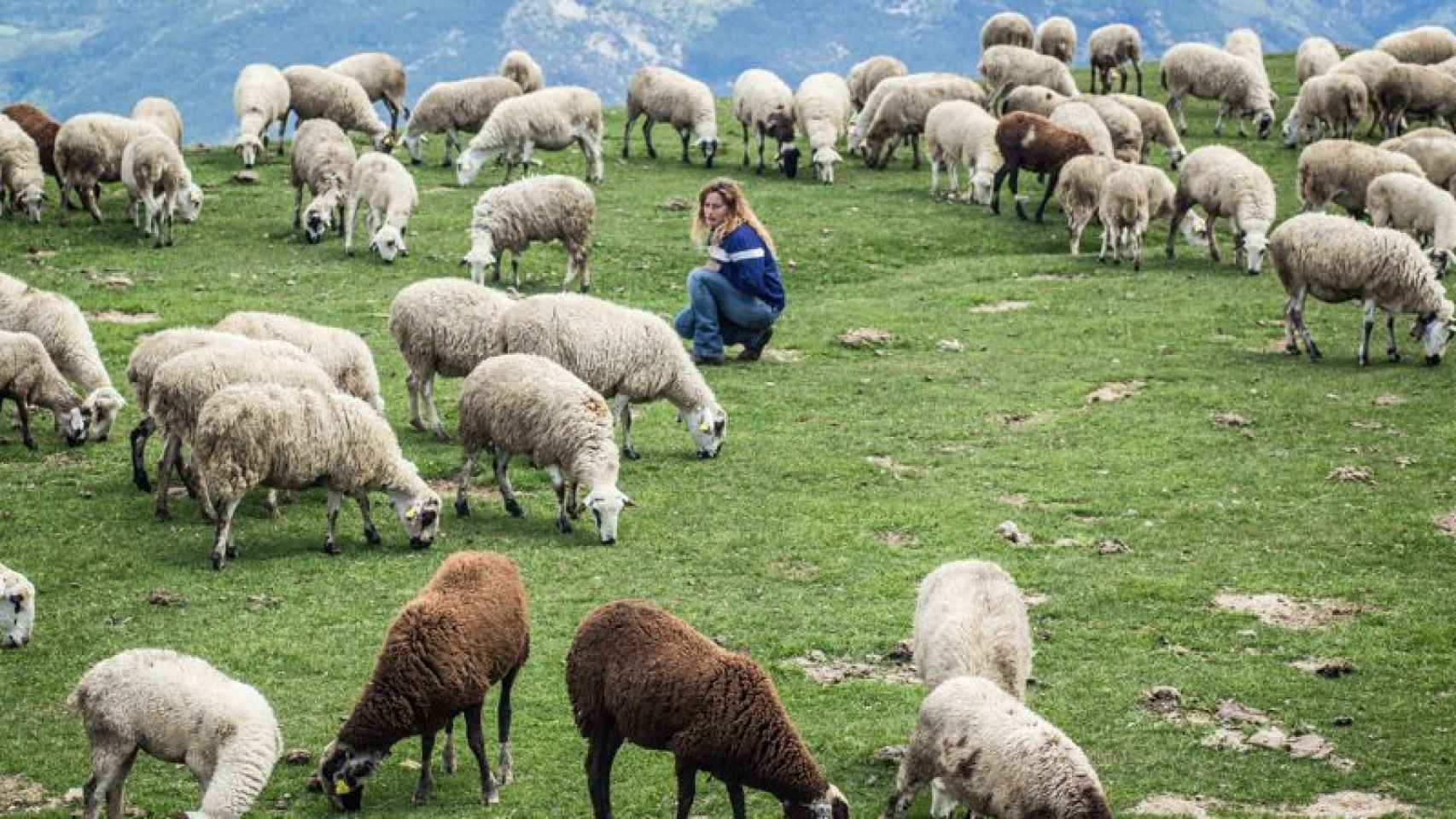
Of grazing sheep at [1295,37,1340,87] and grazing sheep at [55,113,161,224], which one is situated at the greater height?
grazing sheep at [1295,37,1340,87]

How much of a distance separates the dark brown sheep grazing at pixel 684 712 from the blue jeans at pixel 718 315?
12.0 metres

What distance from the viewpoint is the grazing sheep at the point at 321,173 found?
95.5 feet

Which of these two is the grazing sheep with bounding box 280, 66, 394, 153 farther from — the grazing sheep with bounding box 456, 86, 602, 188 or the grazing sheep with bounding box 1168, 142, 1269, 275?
the grazing sheep with bounding box 1168, 142, 1269, 275

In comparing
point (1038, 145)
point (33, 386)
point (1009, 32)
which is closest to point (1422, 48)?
point (1009, 32)

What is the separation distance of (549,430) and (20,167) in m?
16.3

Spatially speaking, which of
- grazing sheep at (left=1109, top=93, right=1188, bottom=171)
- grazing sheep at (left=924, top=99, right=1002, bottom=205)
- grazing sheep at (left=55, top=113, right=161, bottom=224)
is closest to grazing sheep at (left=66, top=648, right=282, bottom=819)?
grazing sheep at (left=55, top=113, right=161, bottom=224)

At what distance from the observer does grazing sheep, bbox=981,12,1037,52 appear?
45000 mm

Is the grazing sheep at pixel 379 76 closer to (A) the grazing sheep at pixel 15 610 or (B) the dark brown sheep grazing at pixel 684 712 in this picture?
(A) the grazing sheep at pixel 15 610

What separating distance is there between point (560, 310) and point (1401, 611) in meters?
8.62

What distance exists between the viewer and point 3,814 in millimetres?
11312

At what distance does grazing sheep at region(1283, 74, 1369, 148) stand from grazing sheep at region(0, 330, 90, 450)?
86.1 feet

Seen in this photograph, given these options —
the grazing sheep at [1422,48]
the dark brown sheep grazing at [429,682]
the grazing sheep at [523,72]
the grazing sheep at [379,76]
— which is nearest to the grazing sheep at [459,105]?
the grazing sheep at [379,76]

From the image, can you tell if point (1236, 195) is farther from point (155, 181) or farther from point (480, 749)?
point (480, 749)

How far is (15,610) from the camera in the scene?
1404 centimetres
